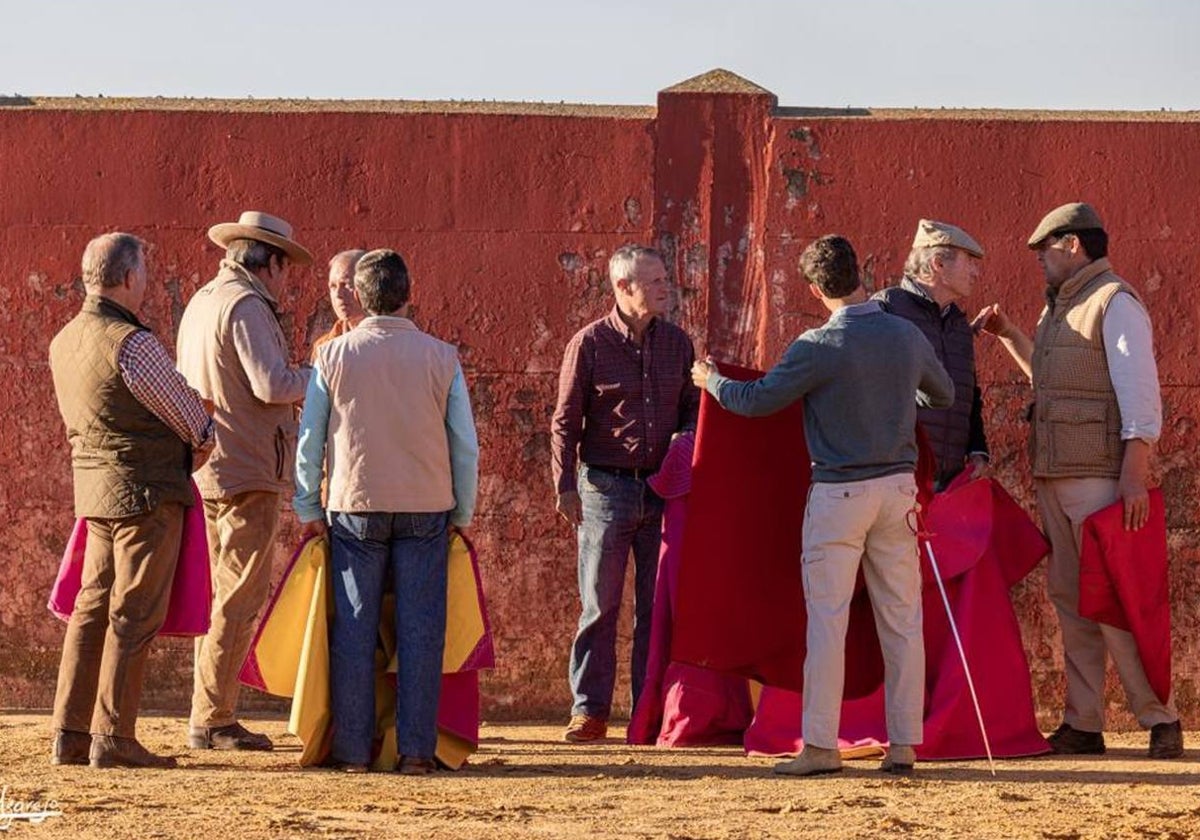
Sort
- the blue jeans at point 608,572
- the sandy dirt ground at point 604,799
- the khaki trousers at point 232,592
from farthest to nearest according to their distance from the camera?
the blue jeans at point 608,572 < the khaki trousers at point 232,592 < the sandy dirt ground at point 604,799

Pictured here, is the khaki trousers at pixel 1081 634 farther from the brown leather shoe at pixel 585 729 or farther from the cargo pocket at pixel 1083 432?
the brown leather shoe at pixel 585 729

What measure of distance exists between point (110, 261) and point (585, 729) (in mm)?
2744

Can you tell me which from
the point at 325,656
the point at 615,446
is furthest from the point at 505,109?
the point at 325,656

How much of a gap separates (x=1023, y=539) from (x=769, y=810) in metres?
2.29

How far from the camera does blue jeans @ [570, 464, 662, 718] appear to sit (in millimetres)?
8805

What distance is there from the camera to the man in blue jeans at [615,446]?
8.79 metres

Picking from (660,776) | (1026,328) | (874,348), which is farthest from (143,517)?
(1026,328)

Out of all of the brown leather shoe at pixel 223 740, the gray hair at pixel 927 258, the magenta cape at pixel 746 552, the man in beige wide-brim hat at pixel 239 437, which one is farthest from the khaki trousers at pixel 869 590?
the brown leather shoe at pixel 223 740

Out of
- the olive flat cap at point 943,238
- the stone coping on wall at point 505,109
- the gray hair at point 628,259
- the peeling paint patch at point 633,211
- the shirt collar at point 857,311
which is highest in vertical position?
the stone coping on wall at point 505,109

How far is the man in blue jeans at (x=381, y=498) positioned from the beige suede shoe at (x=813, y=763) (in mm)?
1260

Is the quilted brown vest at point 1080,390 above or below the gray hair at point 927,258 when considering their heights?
below

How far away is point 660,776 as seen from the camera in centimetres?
765

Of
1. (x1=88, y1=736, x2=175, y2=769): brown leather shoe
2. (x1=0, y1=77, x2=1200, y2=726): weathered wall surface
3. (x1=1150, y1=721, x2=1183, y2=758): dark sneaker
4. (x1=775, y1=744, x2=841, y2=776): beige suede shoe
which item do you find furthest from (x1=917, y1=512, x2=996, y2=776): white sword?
(x1=88, y1=736, x2=175, y2=769): brown leather shoe

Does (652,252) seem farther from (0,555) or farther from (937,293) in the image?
(0,555)
